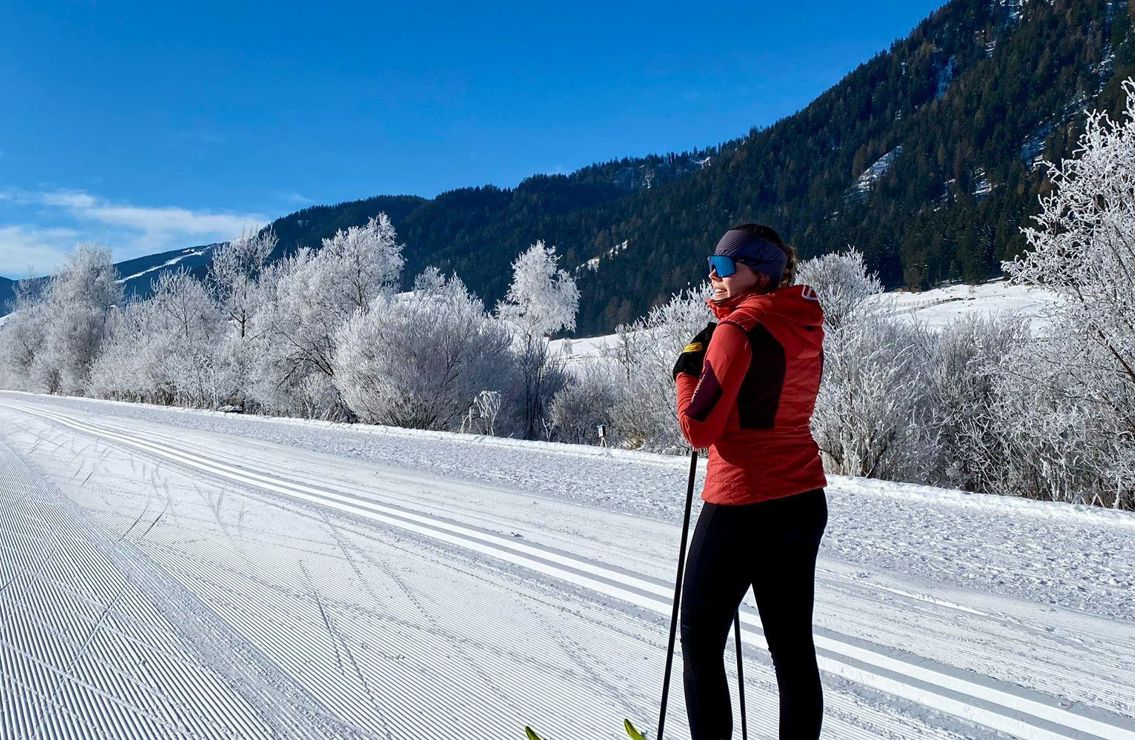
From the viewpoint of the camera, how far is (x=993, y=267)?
68.1 metres

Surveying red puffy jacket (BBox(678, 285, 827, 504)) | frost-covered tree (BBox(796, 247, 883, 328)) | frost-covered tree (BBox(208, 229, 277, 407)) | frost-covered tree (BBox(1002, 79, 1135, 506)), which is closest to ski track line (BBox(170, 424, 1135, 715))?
red puffy jacket (BBox(678, 285, 827, 504))

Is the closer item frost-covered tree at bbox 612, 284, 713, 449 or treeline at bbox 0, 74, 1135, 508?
treeline at bbox 0, 74, 1135, 508

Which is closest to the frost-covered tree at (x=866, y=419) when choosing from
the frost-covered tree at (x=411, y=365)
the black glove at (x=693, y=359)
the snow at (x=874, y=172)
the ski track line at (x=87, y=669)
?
the black glove at (x=693, y=359)

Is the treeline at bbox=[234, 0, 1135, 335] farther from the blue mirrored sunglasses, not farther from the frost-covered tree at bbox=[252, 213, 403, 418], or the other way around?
the blue mirrored sunglasses

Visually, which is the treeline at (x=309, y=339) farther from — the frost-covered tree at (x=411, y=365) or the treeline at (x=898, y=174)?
the treeline at (x=898, y=174)

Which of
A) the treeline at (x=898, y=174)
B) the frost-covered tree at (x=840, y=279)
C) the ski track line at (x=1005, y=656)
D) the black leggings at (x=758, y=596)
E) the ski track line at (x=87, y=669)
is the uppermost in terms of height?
the treeline at (x=898, y=174)

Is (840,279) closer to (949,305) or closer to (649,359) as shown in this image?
(649,359)

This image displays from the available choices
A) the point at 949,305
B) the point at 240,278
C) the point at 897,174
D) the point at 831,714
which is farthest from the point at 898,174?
the point at 831,714

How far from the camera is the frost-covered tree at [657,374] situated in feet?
56.7

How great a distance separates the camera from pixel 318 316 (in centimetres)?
2802

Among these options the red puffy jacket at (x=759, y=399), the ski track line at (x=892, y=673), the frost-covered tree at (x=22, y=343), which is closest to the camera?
the red puffy jacket at (x=759, y=399)

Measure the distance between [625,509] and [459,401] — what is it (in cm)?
1444

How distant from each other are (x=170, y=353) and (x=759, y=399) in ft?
125

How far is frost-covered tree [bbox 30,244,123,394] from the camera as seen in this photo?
43062 millimetres
